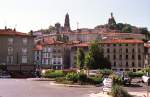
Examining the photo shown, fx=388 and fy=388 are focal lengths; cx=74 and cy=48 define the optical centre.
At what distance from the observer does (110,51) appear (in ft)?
439

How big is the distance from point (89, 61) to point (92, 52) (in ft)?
8.43

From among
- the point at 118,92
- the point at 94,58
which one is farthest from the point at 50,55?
the point at 118,92

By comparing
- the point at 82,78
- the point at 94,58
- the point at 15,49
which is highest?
the point at 15,49

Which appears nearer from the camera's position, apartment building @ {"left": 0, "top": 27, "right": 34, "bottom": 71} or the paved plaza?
the paved plaza

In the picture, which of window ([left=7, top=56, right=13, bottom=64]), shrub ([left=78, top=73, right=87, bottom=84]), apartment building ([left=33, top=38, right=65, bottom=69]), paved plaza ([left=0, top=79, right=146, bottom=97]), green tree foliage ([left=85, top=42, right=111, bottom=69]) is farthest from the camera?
apartment building ([left=33, top=38, right=65, bottom=69])

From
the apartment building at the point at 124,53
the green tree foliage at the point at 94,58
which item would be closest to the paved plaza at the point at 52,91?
the green tree foliage at the point at 94,58

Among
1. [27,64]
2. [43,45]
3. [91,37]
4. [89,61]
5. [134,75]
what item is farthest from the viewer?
[91,37]

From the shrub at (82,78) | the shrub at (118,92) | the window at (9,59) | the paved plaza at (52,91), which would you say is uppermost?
the window at (9,59)

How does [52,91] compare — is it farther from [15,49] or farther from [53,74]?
[15,49]

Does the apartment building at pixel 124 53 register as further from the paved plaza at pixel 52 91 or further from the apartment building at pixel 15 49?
the paved plaza at pixel 52 91

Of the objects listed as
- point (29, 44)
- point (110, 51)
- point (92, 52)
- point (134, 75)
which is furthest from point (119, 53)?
point (134, 75)

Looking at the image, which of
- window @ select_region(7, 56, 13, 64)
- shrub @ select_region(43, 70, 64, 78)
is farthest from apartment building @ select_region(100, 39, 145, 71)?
shrub @ select_region(43, 70, 64, 78)

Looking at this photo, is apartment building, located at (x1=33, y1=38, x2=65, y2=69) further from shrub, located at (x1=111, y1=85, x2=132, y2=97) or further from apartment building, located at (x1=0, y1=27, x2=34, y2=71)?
Result: shrub, located at (x1=111, y1=85, x2=132, y2=97)

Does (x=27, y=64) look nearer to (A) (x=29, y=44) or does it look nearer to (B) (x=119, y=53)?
(A) (x=29, y=44)
